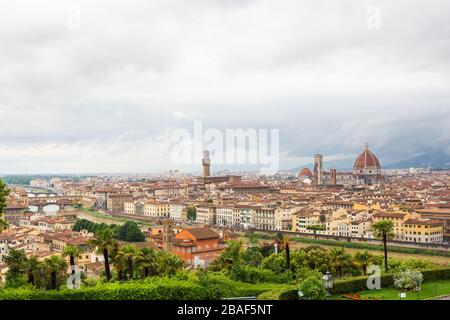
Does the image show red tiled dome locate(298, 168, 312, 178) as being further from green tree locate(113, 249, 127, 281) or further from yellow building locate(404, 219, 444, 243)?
green tree locate(113, 249, 127, 281)

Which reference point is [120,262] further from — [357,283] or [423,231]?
[423,231]

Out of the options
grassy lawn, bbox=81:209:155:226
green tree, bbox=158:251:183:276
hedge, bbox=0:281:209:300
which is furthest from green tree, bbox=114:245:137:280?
A: grassy lawn, bbox=81:209:155:226

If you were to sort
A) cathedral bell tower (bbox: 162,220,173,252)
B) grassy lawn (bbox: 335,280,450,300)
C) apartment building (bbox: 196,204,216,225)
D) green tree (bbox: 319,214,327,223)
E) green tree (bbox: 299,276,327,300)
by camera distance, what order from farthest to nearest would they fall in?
apartment building (bbox: 196,204,216,225), green tree (bbox: 319,214,327,223), cathedral bell tower (bbox: 162,220,173,252), grassy lawn (bbox: 335,280,450,300), green tree (bbox: 299,276,327,300)

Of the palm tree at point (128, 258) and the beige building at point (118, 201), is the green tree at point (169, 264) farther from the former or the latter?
the beige building at point (118, 201)

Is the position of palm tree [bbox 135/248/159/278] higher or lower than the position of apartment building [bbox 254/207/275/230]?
higher

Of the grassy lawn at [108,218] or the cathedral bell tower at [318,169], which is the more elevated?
the cathedral bell tower at [318,169]

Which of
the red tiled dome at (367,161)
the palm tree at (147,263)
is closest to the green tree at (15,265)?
the palm tree at (147,263)
